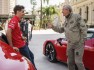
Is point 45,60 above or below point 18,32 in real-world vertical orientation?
below

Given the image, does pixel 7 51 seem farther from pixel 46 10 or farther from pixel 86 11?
pixel 46 10

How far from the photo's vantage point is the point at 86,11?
64312mm

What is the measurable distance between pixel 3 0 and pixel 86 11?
8243 centimetres

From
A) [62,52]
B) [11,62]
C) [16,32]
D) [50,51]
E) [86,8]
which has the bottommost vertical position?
[50,51]

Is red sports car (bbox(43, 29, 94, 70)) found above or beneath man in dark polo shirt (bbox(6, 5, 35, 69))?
beneath

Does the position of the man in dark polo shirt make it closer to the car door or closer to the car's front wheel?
the car door

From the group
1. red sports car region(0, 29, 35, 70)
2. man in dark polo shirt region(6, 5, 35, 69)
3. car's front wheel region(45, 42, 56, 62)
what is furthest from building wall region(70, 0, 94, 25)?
red sports car region(0, 29, 35, 70)

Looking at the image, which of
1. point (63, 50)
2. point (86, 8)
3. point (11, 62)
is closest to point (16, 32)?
point (11, 62)

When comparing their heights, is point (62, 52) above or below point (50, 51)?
above

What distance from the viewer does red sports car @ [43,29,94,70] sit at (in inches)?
300

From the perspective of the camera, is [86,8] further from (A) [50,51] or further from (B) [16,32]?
(B) [16,32]

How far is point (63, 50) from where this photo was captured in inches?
357

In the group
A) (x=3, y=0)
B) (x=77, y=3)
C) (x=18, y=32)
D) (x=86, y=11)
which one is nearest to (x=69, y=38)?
(x=18, y=32)

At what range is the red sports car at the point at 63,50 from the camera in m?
7.61
